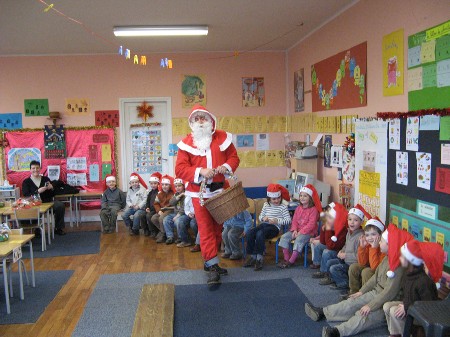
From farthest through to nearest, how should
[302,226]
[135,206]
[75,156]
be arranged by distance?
1. [75,156]
2. [135,206]
3. [302,226]

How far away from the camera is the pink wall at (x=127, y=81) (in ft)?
27.2

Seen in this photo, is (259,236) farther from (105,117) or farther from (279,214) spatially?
(105,117)

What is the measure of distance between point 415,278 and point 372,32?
2918 millimetres

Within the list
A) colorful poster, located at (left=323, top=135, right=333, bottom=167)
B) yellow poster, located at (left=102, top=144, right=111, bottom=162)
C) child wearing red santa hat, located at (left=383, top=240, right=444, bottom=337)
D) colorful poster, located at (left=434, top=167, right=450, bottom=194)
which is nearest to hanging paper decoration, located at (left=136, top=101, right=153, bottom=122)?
yellow poster, located at (left=102, top=144, right=111, bottom=162)

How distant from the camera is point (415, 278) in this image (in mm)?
3156

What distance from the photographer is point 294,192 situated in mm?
6789

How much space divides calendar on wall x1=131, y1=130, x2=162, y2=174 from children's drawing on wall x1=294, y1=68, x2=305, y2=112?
2.64 meters

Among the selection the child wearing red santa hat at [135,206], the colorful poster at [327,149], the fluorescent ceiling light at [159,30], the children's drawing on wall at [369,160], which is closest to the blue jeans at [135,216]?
the child wearing red santa hat at [135,206]

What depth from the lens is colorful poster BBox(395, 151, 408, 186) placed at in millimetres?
4248

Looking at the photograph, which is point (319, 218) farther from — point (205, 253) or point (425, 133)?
point (425, 133)

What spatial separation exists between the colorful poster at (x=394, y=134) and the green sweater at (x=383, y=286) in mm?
1151

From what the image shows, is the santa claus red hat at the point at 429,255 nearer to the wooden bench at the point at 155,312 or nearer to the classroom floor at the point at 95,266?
the wooden bench at the point at 155,312

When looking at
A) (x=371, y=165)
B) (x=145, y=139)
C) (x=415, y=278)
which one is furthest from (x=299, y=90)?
(x=415, y=278)

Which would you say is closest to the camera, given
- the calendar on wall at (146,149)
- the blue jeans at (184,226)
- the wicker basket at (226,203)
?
the wicker basket at (226,203)
